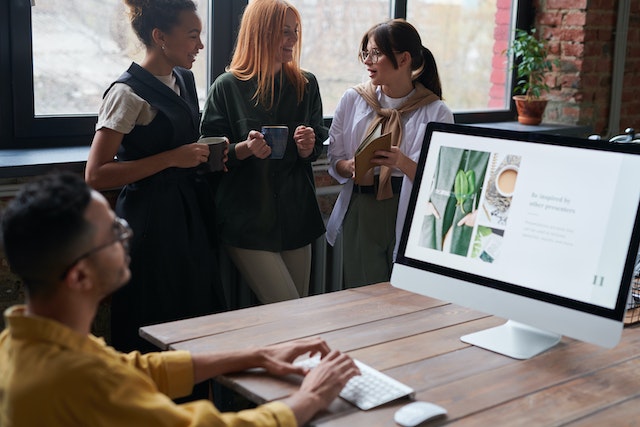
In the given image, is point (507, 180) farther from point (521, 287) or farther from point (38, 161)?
point (38, 161)

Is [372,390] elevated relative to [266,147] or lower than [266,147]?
lower

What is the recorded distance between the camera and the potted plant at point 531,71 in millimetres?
4172

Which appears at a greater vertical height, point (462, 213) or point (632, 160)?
point (632, 160)

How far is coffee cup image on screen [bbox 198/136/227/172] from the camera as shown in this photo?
2.55 metres

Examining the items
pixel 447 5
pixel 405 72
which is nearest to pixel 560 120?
pixel 447 5

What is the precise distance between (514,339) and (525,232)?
→ 0.26 metres

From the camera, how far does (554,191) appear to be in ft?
6.07

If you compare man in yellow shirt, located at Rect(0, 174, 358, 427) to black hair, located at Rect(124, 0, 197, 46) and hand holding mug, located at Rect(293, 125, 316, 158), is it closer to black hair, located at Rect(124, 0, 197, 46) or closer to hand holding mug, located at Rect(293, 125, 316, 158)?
black hair, located at Rect(124, 0, 197, 46)

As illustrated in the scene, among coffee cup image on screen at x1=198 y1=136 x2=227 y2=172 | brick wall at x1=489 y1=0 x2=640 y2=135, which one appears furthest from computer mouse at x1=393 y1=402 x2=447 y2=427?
brick wall at x1=489 y1=0 x2=640 y2=135

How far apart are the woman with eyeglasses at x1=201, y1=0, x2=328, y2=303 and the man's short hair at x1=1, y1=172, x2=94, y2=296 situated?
4.49 ft

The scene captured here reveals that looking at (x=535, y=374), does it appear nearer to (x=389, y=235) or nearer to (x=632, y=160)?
(x=632, y=160)

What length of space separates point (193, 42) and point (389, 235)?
0.96 meters

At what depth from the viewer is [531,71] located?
4188mm

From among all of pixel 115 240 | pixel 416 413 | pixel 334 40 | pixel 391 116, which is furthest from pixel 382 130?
pixel 115 240
